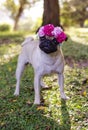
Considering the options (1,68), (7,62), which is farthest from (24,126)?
(7,62)

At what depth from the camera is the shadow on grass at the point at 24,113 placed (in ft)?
A: 14.3

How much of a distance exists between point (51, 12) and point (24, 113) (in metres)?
12.1

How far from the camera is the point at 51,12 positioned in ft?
54.0

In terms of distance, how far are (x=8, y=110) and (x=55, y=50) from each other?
1.21 metres

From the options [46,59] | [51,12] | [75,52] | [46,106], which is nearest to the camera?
[46,59]

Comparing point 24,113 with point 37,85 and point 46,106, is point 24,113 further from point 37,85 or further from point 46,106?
point 37,85

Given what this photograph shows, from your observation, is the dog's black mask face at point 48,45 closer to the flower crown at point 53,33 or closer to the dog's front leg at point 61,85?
the flower crown at point 53,33

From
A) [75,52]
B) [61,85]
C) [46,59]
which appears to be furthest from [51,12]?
[46,59]

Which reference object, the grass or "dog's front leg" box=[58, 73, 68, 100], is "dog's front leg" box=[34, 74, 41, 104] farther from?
"dog's front leg" box=[58, 73, 68, 100]

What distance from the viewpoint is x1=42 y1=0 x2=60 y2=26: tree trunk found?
16.2 m

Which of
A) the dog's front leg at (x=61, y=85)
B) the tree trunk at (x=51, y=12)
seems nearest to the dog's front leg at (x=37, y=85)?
the dog's front leg at (x=61, y=85)

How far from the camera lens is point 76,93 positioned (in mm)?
5805

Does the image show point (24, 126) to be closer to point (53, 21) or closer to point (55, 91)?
point (55, 91)

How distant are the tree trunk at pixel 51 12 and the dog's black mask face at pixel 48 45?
457 inches
